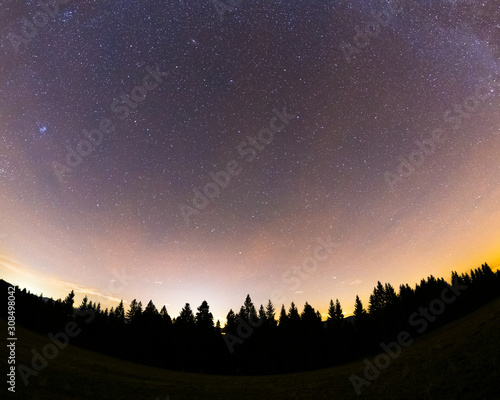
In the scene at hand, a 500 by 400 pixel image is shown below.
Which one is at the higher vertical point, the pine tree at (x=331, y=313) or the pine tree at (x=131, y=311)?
the pine tree at (x=131, y=311)

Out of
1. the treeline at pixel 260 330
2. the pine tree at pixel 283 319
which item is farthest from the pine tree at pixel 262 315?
the pine tree at pixel 283 319

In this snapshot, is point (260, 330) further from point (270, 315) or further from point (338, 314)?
point (338, 314)

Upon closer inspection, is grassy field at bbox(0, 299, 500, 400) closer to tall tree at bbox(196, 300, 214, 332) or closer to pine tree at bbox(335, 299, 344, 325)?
tall tree at bbox(196, 300, 214, 332)

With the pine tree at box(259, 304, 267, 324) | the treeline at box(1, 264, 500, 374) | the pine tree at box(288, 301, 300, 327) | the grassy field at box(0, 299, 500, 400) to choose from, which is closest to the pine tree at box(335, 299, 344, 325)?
the treeline at box(1, 264, 500, 374)

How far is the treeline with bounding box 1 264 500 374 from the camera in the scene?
6138 centimetres

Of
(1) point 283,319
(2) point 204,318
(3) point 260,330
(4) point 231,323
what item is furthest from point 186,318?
(1) point 283,319

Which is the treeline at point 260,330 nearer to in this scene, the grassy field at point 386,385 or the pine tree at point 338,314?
the pine tree at point 338,314

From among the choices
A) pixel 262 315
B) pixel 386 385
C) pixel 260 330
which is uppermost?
pixel 262 315

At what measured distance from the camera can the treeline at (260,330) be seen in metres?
61.4

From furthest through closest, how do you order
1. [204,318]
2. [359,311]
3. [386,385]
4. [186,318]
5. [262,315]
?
[359,311], [262,315], [186,318], [204,318], [386,385]

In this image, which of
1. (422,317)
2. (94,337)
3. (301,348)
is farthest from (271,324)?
(94,337)

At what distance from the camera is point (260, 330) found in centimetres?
6366

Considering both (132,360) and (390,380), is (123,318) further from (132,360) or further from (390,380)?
(390,380)

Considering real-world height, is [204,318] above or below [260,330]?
above
